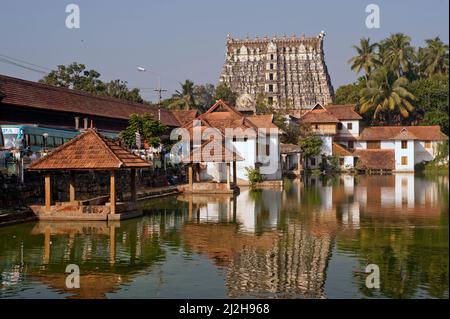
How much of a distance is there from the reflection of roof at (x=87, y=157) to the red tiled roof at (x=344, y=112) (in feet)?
158

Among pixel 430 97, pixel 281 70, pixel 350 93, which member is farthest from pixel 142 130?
pixel 281 70

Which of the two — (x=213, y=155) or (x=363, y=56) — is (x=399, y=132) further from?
(x=213, y=155)

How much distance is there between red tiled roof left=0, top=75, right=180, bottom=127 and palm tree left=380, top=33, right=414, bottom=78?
3784 cm

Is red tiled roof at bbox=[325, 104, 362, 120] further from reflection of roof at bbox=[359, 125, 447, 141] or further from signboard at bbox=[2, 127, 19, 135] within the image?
signboard at bbox=[2, 127, 19, 135]

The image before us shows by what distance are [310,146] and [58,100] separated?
28667mm

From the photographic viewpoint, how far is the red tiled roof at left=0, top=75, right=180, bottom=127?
3203cm

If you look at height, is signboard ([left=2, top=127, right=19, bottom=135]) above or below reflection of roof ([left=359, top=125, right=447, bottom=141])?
below

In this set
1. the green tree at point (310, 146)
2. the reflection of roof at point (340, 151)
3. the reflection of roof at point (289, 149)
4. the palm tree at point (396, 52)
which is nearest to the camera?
the reflection of roof at point (289, 149)

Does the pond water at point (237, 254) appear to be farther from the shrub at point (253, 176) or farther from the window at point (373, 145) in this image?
the window at point (373, 145)

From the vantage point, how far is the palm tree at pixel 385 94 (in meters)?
66.8

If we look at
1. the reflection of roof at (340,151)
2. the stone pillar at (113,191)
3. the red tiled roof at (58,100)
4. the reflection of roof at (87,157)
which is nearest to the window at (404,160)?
the reflection of roof at (340,151)

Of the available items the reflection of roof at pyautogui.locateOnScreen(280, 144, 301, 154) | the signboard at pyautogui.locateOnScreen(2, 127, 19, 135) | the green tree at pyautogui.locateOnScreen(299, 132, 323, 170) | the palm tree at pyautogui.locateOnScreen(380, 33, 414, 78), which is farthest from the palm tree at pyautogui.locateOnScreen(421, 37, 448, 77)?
the signboard at pyautogui.locateOnScreen(2, 127, 19, 135)
